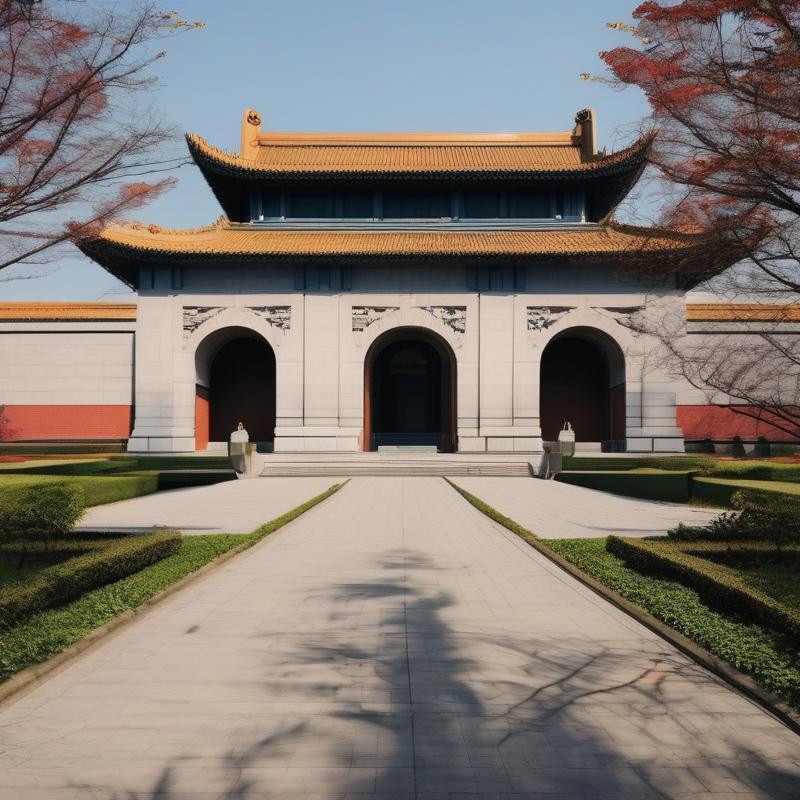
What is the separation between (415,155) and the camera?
1152 inches

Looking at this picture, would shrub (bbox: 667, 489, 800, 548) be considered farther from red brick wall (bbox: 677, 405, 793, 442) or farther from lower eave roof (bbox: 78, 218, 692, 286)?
red brick wall (bbox: 677, 405, 793, 442)

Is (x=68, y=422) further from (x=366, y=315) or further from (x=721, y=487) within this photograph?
(x=721, y=487)

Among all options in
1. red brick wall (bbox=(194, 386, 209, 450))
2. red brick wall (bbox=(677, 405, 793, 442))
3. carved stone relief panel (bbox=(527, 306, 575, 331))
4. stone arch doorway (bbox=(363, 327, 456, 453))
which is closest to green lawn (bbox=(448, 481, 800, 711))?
carved stone relief panel (bbox=(527, 306, 575, 331))

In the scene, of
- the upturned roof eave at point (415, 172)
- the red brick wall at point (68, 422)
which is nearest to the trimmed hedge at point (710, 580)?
the upturned roof eave at point (415, 172)

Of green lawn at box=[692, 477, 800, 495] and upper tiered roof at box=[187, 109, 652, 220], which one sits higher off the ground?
upper tiered roof at box=[187, 109, 652, 220]

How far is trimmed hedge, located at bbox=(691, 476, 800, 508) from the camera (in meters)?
12.1

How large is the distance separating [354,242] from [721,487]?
17.4 metres

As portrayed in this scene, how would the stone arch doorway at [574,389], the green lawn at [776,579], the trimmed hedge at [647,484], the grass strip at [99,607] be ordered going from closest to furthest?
the grass strip at [99,607]
the green lawn at [776,579]
the trimmed hedge at [647,484]
the stone arch doorway at [574,389]

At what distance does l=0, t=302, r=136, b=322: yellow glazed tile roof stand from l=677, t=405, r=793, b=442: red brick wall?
21.3 metres

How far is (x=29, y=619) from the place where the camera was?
483cm

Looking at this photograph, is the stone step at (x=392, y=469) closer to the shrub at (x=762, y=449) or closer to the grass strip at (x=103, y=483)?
the grass strip at (x=103, y=483)

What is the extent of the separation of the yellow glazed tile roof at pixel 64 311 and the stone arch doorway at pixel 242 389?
3840mm

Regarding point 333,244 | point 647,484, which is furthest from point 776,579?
point 333,244

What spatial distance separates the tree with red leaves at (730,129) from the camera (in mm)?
7016
